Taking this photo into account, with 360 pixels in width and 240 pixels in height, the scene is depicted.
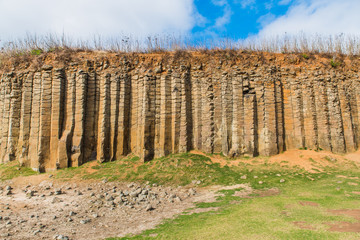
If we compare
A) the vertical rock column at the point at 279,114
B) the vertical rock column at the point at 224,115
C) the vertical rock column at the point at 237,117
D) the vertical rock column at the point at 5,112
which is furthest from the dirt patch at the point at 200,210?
the vertical rock column at the point at 5,112

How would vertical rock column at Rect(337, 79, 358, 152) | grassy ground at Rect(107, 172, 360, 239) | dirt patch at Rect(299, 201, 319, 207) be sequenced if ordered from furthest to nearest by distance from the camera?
vertical rock column at Rect(337, 79, 358, 152)
dirt patch at Rect(299, 201, 319, 207)
grassy ground at Rect(107, 172, 360, 239)

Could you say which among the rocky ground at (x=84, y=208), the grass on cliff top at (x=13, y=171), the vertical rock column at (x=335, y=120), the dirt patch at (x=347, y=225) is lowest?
the rocky ground at (x=84, y=208)

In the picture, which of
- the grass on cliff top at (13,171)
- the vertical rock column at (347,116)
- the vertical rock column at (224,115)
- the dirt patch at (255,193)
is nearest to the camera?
the dirt patch at (255,193)

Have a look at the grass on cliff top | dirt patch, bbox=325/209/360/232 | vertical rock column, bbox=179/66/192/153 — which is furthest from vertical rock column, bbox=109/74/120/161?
dirt patch, bbox=325/209/360/232

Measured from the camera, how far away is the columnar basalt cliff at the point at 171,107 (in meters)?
13.6

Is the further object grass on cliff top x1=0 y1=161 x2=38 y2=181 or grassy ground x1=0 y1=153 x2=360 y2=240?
grass on cliff top x1=0 y1=161 x2=38 y2=181

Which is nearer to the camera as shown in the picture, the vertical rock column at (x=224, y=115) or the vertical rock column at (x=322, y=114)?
the vertical rock column at (x=224, y=115)

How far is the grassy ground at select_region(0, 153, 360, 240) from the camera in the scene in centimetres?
557

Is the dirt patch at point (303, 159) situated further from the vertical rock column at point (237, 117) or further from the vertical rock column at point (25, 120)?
the vertical rock column at point (25, 120)

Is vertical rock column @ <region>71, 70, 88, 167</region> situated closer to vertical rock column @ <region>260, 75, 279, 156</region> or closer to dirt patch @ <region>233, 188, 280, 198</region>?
dirt patch @ <region>233, 188, 280, 198</region>

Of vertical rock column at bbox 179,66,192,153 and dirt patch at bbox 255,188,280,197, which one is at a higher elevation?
vertical rock column at bbox 179,66,192,153

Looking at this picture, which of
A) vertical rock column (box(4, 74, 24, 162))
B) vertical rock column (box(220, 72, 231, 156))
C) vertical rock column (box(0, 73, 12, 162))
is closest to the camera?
vertical rock column (box(220, 72, 231, 156))

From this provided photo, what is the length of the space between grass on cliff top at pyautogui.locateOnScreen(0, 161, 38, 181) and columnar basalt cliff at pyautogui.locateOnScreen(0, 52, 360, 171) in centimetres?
42

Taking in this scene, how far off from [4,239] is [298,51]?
58.3ft
